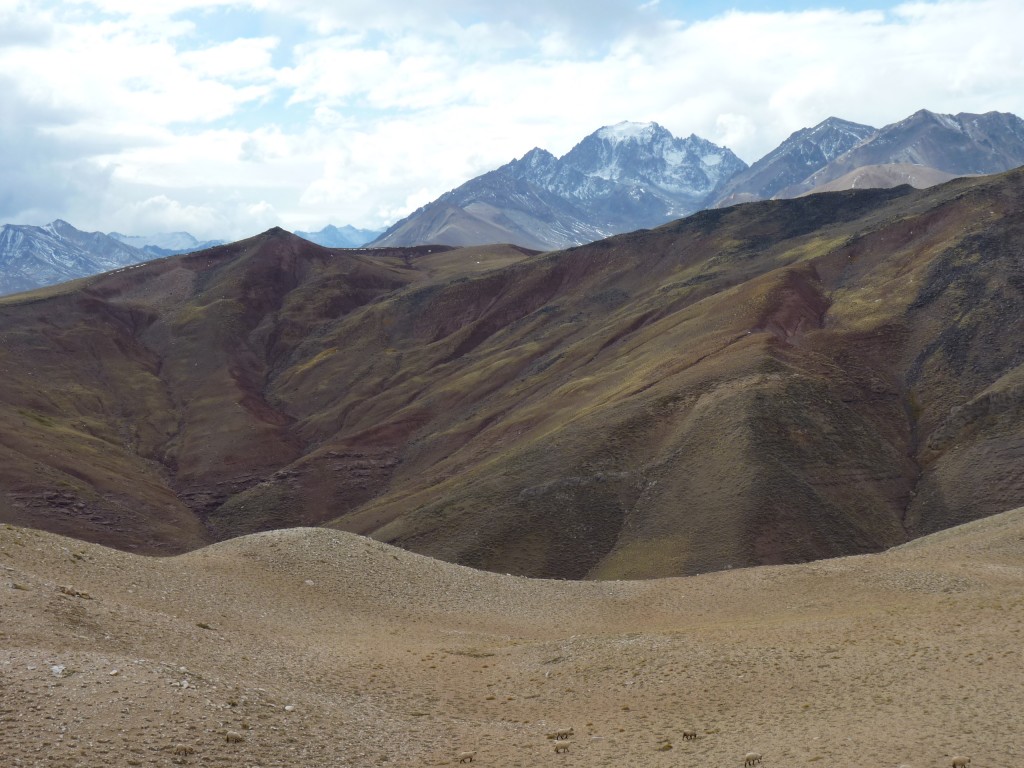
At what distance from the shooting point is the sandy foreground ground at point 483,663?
23.0m

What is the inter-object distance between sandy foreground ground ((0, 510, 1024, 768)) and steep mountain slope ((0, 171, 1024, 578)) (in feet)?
84.2

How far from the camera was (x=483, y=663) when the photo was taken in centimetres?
3531

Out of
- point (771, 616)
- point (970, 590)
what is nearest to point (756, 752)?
point (771, 616)

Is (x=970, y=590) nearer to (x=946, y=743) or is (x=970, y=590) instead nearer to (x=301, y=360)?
(x=946, y=743)

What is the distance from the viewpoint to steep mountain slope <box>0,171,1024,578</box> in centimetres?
7962

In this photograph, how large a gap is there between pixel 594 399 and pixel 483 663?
2864 inches

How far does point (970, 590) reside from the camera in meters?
41.9

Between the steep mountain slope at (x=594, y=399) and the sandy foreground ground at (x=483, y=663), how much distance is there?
1010 inches

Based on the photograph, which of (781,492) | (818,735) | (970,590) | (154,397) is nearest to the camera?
(818,735)

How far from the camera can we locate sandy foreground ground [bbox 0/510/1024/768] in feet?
75.6

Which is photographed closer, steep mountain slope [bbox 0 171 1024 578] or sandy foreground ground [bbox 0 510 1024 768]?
sandy foreground ground [bbox 0 510 1024 768]

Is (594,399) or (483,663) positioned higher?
(594,399)

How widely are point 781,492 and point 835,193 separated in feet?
397

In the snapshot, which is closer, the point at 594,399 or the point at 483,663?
the point at 483,663
